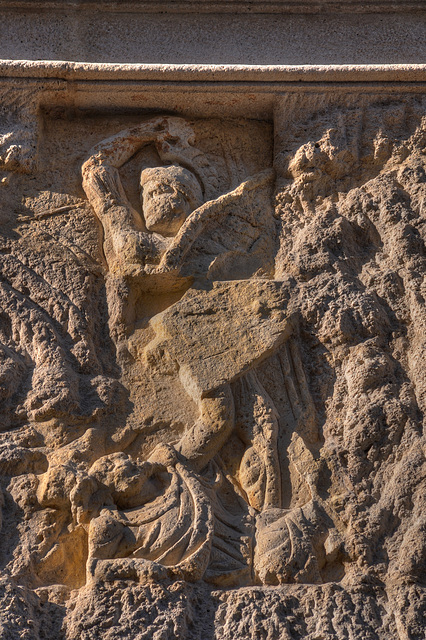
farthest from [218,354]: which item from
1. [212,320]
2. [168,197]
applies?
[168,197]

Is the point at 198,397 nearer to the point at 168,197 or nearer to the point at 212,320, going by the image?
the point at 212,320

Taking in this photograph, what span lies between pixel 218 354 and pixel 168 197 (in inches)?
32.9

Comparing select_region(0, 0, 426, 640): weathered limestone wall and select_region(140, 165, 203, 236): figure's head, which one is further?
select_region(140, 165, 203, 236): figure's head

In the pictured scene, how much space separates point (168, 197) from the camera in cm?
438

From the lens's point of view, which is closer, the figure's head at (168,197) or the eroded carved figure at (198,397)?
the eroded carved figure at (198,397)

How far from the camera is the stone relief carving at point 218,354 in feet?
12.0

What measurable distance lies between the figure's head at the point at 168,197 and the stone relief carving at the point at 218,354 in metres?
0.01

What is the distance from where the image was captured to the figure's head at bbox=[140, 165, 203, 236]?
4.36 m

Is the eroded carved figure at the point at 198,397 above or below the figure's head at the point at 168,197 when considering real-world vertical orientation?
below

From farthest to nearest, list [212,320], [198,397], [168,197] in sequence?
[168,197] → [212,320] → [198,397]

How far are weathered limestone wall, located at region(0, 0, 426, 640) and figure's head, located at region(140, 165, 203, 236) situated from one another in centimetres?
1

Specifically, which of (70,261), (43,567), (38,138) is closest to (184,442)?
(43,567)

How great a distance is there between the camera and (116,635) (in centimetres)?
338

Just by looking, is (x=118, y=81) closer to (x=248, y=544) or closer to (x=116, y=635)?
(x=248, y=544)
